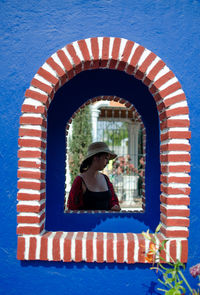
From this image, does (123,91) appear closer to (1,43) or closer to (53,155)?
(53,155)

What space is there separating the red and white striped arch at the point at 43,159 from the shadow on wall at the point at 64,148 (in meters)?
1.11

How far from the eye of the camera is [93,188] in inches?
170

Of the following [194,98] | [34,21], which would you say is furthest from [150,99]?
[34,21]

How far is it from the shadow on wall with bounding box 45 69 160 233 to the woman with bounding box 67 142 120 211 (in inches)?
8.2

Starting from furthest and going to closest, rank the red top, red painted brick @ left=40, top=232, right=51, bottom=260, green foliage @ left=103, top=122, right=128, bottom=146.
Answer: green foliage @ left=103, top=122, right=128, bottom=146 → the red top → red painted brick @ left=40, top=232, right=51, bottom=260

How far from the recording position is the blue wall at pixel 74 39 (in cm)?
266

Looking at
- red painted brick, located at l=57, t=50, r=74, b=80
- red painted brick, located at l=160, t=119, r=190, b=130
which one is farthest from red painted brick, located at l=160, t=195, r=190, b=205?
Answer: red painted brick, located at l=57, t=50, r=74, b=80

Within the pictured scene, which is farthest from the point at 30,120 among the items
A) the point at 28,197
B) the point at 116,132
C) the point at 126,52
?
the point at 116,132

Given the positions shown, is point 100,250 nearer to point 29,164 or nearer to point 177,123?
point 29,164

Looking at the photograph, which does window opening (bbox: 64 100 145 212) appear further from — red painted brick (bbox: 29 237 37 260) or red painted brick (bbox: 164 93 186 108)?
red painted brick (bbox: 29 237 37 260)

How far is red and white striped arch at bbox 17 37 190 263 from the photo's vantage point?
2.48 m

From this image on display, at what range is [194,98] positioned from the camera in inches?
107

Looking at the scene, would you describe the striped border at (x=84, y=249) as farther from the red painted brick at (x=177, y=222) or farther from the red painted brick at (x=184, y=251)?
the red painted brick at (x=177, y=222)

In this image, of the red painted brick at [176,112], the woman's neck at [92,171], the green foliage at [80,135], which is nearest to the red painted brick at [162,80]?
the red painted brick at [176,112]
